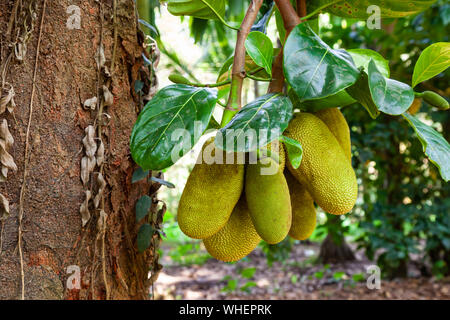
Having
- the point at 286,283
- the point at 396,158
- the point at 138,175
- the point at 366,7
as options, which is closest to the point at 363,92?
the point at 366,7

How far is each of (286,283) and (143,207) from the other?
2323 millimetres

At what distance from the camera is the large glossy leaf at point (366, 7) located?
0.73m

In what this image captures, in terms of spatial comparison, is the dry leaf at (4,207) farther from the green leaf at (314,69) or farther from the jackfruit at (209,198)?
the green leaf at (314,69)

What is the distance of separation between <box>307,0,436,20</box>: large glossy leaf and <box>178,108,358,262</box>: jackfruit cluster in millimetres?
233

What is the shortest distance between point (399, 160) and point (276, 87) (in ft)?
6.26

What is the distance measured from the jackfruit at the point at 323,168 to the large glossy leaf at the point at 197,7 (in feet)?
0.88

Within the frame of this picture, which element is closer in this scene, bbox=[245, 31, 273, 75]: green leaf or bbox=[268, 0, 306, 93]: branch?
bbox=[245, 31, 273, 75]: green leaf

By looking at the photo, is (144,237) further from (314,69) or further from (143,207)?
(314,69)

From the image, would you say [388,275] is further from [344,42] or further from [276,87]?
[276,87]

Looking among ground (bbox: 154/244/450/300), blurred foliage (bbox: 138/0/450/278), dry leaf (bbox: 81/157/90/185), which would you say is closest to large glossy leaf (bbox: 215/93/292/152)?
dry leaf (bbox: 81/157/90/185)

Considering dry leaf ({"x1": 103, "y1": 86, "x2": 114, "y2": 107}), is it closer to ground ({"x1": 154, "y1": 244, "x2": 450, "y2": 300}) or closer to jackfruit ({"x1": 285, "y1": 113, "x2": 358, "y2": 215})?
jackfruit ({"x1": 285, "y1": 113, "x2": 358, "y2": 215})

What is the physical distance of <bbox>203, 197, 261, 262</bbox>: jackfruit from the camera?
0.69 meters

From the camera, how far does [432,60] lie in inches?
25.6

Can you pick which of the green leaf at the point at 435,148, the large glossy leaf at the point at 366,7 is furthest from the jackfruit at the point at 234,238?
the large glossy leaf at the point at 366,7
